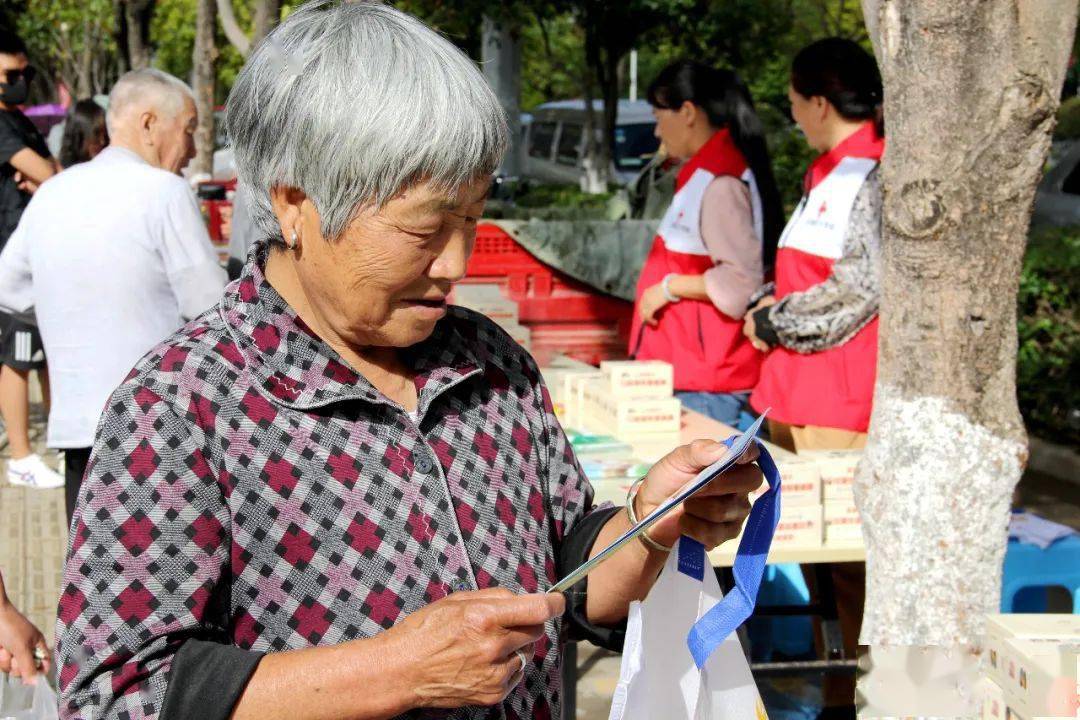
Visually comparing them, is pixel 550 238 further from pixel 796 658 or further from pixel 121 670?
pixel 121 670

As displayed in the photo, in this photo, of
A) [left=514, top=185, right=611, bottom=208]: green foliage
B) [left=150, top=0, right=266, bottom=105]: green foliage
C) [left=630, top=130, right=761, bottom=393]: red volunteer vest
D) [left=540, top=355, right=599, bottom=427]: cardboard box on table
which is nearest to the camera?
[left=540, top=355, right=599, bottom=427]: cardboard box on table

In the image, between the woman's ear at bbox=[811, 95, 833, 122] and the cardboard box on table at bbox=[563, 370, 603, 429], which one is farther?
the cardboard box on table at bbox=[563, 370, 603, 429]

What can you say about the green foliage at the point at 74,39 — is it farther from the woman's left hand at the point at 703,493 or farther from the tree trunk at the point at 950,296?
the woman's left hand at the point at 703,493

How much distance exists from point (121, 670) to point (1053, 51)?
2130mm

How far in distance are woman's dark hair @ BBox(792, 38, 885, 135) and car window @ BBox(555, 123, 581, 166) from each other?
12185 millimetres

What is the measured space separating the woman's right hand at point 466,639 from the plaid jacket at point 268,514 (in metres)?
0.16

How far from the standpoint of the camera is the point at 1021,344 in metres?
7.89

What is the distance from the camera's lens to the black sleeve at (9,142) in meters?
7.46

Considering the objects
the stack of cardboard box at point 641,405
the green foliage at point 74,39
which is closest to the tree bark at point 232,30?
the stack of cardboard box at point 641,405

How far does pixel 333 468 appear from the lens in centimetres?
167

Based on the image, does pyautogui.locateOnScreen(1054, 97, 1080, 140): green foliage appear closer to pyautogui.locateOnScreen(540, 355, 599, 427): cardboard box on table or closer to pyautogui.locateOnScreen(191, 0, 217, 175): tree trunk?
pyautogui.locateOnScreen(191, 0, 217, 175): tree trunk

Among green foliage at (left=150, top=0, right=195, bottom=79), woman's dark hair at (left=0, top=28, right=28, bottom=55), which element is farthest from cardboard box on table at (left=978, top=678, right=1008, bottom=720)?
green foliage at (left=150, top=0, right=195, bottom=79)

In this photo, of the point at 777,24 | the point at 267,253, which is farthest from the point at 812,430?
the point at 777,24

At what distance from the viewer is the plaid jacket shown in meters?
1.52
